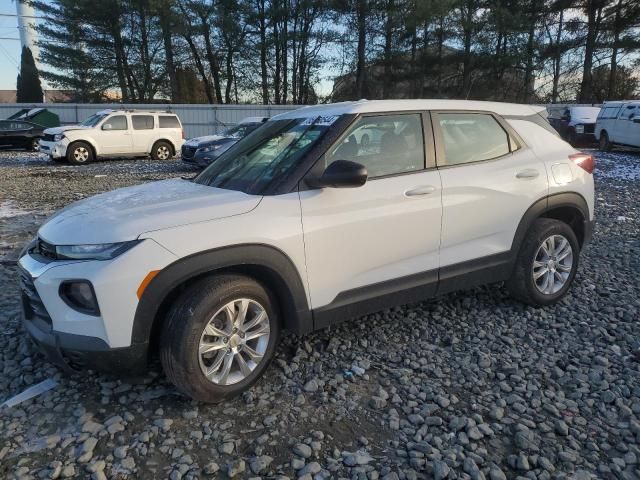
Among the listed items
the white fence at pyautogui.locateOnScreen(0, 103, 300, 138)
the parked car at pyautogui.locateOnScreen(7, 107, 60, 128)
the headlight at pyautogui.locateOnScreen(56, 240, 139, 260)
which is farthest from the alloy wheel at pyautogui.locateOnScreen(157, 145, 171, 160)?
the headlight at pyautogui.locateOnScreen(56, 240, 139, 260)

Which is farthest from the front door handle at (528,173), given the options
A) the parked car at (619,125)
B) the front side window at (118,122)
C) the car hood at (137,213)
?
the front side window at (118,122)

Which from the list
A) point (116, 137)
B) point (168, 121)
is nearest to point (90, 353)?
point (116, 137)

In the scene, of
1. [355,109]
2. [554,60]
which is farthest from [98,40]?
[355,109]

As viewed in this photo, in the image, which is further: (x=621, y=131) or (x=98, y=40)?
(x=98, y=40)

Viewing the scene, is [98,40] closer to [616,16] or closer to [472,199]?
[616,16]

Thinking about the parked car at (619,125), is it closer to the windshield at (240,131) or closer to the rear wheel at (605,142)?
the rear wheel at (605,142)

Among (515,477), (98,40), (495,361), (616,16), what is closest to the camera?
(515,477)

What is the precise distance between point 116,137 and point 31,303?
1525 centimetres

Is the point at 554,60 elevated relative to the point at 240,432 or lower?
elevated

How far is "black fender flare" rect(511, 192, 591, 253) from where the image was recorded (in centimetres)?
402

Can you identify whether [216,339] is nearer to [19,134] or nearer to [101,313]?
[101,313]

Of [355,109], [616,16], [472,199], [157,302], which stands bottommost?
[157,302]

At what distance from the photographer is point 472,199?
Answer: 3.71m

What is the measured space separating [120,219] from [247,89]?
3640 centimetres
